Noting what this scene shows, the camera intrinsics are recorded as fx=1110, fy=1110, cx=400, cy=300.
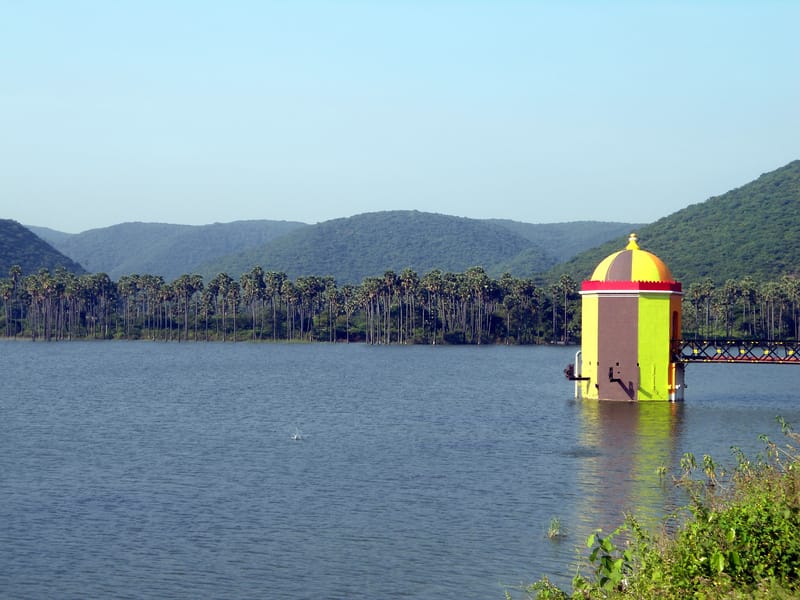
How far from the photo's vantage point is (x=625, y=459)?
1638 inches

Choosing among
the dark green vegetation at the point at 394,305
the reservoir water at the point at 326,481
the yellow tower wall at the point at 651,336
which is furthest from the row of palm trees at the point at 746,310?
the yellow tower wall at the point at 651,336

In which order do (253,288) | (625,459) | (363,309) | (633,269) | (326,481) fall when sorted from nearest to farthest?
(326,481) < (625,459) < (633,269) < (253,288) < (363,309)

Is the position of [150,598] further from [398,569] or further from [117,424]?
[117,424]

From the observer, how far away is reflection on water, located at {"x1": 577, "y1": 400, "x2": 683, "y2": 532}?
31438 mm

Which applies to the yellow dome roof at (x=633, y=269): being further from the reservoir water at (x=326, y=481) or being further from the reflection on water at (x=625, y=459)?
the reservoir water at (x=326, y=481)

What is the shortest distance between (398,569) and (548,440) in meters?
22.6

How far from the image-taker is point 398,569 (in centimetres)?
2555

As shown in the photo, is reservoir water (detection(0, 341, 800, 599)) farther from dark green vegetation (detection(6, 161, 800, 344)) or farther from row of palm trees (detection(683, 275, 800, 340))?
dark green vegetation (detection(6, 161, 800, 344))

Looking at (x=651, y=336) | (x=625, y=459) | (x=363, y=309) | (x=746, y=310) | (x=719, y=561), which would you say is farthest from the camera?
(x=363, y=309)

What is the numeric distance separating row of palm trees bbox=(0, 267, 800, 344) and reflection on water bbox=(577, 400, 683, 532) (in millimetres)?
93225

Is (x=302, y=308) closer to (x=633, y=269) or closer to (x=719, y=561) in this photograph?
(x=633, y=269)

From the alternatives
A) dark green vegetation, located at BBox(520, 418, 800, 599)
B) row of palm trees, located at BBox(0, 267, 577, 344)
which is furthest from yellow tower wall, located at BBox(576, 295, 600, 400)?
row of palm trees, located at BBox(0, 267, 577, 344)

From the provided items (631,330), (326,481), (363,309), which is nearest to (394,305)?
(363,309)

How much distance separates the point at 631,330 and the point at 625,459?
18.4 m
